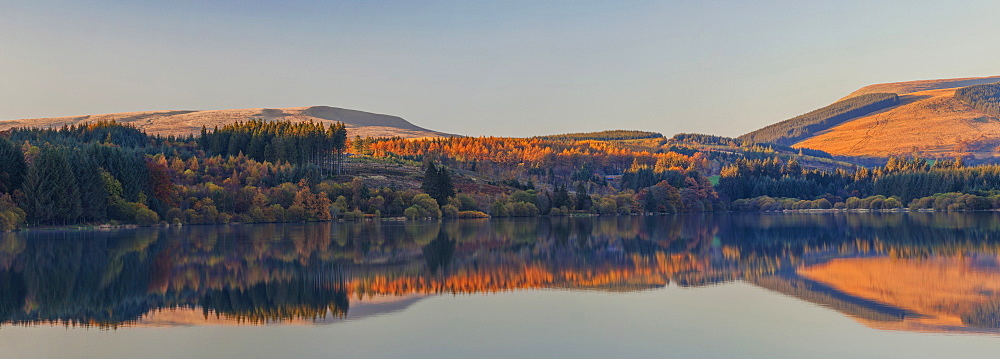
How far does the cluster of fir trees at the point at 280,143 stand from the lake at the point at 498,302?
84.6m

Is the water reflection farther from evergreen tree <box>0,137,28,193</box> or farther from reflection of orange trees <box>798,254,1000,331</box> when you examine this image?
evergreen tree <box>0,137,28,193</box>

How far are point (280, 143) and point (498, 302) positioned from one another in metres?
113

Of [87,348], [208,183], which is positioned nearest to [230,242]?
[87,348]

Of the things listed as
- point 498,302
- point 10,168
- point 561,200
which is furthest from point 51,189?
point 561,200

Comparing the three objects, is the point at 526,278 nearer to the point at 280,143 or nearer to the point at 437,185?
the point at 437,185

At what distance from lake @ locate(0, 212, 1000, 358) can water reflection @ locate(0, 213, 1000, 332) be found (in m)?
0.13

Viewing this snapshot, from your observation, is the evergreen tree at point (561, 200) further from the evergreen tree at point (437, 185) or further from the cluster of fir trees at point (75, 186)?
the cluster of fir trees at point (75, 186)

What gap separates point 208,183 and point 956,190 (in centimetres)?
15108

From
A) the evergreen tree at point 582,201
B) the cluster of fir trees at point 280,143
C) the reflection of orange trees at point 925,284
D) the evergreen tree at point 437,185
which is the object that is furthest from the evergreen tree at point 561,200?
the reflection of orange trees at point 925,284

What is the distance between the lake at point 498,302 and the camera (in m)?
20.4

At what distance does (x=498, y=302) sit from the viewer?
92.8 ft

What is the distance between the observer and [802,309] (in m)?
26.4

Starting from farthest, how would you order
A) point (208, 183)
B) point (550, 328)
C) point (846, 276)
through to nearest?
1. point (208, 183)
2. point (846, 276)
3. point (550, 328)

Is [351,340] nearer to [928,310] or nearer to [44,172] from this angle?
[928,310]
